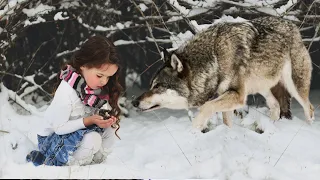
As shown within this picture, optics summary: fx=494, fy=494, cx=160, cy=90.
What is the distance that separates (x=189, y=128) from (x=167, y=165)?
4.77ft

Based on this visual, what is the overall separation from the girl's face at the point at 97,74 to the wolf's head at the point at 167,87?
3.85ft

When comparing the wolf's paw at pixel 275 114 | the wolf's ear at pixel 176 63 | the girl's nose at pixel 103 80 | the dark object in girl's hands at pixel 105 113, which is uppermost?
the girl's nose at pixel 103 80

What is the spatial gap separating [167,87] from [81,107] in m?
1.40

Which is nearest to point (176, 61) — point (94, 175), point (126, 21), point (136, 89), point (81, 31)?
point (94, 175)

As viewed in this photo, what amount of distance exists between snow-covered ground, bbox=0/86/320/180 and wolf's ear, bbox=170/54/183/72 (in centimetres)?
79

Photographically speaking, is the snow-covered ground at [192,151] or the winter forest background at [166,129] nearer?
the snow-covered ground at [192,151]

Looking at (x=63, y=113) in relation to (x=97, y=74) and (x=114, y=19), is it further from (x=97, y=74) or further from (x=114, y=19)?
(x=114, y=19)

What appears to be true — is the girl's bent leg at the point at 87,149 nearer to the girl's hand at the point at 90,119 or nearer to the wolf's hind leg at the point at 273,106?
the girl's hand at the point at 90,119

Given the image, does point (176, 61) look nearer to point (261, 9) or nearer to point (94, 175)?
point (94, 175)

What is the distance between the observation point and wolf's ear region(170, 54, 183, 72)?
16.1ft

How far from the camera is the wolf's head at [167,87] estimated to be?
492 centimetres

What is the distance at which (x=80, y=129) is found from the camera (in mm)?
3877

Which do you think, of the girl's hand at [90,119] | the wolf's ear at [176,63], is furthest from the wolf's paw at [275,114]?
the girl's hand at [90,119]

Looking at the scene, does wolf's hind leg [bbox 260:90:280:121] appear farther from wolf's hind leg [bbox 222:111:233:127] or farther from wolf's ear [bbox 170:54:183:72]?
wolf's ear [bbox 170:54:183:72]
